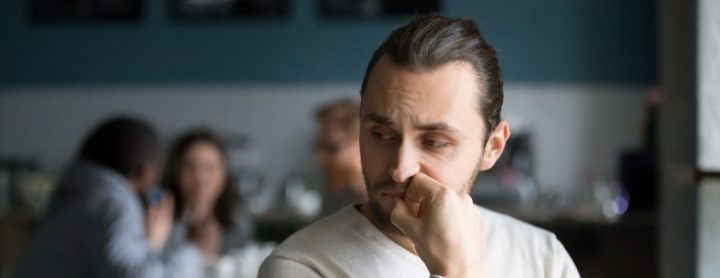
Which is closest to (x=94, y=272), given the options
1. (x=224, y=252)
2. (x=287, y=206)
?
(x=224, y=252)

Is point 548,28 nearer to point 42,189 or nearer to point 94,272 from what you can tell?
point 42,189

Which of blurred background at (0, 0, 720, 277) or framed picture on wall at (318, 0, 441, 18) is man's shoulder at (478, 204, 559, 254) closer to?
blurred background at (0, 0, 720, 277)

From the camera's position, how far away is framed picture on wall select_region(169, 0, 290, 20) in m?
5.44

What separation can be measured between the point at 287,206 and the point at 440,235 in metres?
4.04

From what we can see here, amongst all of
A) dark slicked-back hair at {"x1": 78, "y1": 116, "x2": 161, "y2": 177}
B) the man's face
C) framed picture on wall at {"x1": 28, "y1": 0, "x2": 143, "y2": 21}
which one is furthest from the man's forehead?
framed picture on wall at {"x1": 28, "y1": 0, "x2": 143, "y2": 21}

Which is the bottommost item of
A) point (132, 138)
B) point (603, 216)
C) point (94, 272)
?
point (603, 216)

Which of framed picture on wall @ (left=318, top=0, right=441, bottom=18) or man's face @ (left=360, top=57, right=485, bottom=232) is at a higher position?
man's face @ (left=360, top=57, right=485, bottom=232)

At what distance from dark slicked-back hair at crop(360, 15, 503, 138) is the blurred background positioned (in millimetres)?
3722

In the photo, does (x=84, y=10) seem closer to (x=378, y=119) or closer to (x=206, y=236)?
(x=206, y=236)

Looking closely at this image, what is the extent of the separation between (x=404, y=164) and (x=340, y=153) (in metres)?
1.64

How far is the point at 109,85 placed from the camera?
5.52 metres

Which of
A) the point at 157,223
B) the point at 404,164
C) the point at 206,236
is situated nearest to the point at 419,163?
the point at 404,164

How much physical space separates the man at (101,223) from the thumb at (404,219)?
1.66 m

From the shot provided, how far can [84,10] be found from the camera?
554cm
